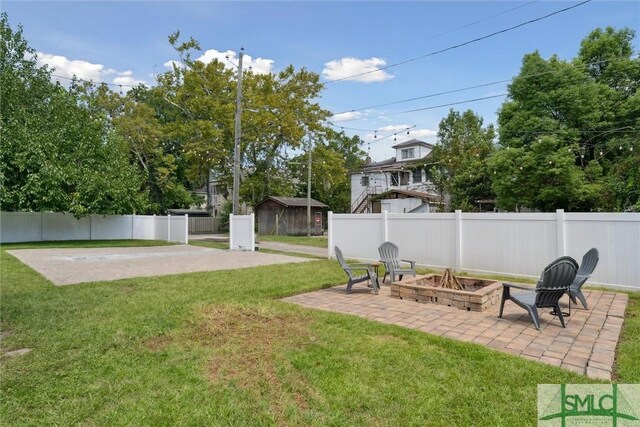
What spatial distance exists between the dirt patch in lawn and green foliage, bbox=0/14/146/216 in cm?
1725

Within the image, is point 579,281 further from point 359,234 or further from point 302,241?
Answer: point 302,241

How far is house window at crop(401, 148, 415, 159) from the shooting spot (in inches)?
1619

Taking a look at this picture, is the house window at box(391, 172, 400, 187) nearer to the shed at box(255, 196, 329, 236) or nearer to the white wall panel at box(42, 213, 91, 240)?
the shed at box(255, 196, 329, 236)

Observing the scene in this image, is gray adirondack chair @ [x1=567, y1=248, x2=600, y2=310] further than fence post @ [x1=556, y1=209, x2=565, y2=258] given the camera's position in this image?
No

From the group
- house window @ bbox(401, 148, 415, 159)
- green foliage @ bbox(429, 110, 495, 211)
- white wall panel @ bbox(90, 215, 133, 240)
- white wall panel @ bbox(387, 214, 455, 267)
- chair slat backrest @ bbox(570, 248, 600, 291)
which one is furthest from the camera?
house window @ bbox(401, 148, 415, 159)

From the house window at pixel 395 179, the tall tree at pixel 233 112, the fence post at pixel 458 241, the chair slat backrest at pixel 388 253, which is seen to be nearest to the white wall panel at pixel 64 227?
the tall tree at pixel 233 112

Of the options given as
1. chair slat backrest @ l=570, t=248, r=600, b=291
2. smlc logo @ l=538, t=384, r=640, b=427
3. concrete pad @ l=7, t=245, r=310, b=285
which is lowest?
smlc logo @ l=538, t=384, r=640, b=427

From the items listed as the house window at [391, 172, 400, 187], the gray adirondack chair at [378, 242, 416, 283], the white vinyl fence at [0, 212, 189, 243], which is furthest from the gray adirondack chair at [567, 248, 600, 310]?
the house window at [391, 172, 400, 187]

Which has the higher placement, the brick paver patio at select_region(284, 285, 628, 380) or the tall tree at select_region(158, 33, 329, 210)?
the tall tree at select_region(158, 33, 329, 210)

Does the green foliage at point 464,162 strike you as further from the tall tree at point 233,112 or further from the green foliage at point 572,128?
the tall tree at point 233,112

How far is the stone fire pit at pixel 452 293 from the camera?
19.7ft

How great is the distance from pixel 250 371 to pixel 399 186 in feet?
113

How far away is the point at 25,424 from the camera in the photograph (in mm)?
2764

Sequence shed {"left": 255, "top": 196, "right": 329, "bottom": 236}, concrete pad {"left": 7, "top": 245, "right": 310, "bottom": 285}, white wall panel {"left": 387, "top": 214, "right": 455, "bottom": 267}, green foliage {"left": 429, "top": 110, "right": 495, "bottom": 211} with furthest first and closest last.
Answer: shed {"left": 255, "top": 196, "right": 329, "bottom": 236}
green foliage {"left": 429, "top": 110, "right": 495, "bottom": 211}
white wall panel {"left": 387, "top": 214, "right": 455, "bottom": 267}
concrete pad {"left": 7, "top": 245, "right": 310, "bottom": 285}
